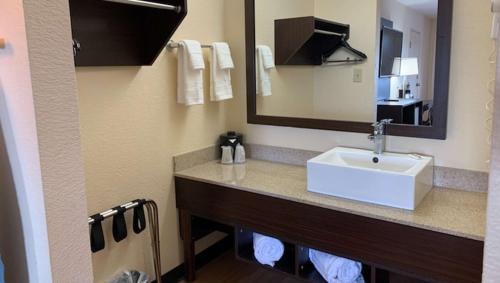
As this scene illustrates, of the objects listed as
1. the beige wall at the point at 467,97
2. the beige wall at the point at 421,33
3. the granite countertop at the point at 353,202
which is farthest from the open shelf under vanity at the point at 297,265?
the beige wall at the point at 421,33

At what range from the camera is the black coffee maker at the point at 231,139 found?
2488mm

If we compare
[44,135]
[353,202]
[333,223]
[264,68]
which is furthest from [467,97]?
[44,135]

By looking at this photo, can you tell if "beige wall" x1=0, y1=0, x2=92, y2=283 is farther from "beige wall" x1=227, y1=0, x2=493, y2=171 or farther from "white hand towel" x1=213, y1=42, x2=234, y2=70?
"beige wall" x1=227, y1=0, x2=493, y2=171

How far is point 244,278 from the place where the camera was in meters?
2.48

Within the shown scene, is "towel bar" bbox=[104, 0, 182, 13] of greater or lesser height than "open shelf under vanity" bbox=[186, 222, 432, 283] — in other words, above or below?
above

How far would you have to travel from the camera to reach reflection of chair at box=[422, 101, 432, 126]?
1.88m

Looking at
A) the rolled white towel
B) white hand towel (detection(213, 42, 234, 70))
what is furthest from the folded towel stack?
white hand towel (detection(213, 42, 234, 70))

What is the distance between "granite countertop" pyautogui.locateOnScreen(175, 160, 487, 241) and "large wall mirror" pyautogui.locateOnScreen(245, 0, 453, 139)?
292mm

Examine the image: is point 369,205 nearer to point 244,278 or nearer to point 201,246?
point 244,278

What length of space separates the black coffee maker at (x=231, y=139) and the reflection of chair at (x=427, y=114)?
1097 mm

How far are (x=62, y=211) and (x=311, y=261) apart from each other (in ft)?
4.42

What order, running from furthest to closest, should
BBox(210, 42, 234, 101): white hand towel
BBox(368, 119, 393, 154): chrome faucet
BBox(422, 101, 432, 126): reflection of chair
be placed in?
1. BBox(210, 42, 234, 101): white hand towel
2. BBox(368, 119, 393, 154): chrome faucet
3. BBox(422, 101, 432, 126): reflection of chair

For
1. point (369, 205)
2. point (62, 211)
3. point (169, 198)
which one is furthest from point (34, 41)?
point (169, 198)

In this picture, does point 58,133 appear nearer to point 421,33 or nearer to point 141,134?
point 141,134
